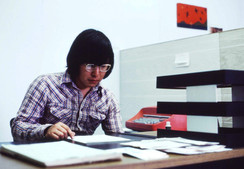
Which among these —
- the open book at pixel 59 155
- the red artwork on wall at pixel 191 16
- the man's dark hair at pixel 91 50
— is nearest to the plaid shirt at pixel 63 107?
the man's dark hair at pixel 91 50

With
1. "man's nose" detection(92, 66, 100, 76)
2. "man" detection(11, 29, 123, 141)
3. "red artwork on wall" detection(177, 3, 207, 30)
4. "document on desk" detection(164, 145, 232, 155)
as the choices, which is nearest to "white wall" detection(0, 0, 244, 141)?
"red artwork on wall" detection(177, 3, 207, 30)

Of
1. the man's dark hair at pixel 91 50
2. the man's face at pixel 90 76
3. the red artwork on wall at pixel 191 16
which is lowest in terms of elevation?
the man's face at pixel 90 76

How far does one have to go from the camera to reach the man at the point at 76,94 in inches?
59.0

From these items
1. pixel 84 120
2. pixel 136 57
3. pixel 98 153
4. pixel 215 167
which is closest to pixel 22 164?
pixel 98 153

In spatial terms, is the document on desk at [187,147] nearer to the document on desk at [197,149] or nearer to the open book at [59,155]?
the document on desk at [197,149]

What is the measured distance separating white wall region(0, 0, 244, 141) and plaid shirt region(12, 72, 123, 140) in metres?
0.69

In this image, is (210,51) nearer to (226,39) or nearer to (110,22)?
(226,39)

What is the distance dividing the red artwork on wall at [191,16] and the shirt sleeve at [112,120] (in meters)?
1.56

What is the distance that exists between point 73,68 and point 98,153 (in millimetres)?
1009

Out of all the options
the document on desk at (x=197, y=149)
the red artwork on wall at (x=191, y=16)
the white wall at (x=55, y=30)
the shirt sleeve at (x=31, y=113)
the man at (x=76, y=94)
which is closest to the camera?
the document on desk at (x=197, y=149)

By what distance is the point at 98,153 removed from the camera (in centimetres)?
68

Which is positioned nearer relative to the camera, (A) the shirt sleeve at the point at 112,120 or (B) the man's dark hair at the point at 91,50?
(B) the man's dark hair at the point at 91,50

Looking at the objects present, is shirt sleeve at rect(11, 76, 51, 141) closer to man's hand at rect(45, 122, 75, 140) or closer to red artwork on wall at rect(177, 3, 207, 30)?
man's hand at rect(45, 122, 75, 140)

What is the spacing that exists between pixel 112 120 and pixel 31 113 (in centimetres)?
49
